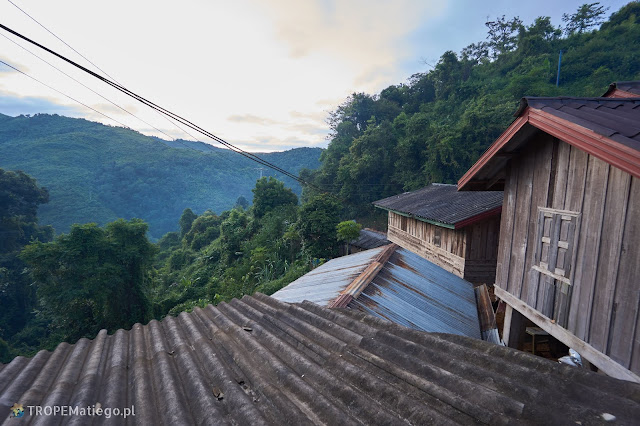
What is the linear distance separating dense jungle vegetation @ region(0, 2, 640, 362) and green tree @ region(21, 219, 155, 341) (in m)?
0.06

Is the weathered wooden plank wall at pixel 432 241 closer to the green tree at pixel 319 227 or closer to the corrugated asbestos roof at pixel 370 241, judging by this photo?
the corrugated asbestos roof at pixel 370 241

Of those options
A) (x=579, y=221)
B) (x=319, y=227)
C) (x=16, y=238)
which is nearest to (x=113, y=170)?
(x=16, y=238)

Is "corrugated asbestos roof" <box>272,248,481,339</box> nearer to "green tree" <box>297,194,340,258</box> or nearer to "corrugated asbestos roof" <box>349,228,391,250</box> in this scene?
"green tree" <box>297,194,340,258</box>

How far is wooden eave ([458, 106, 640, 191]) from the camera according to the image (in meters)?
2.65

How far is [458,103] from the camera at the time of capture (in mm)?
31219

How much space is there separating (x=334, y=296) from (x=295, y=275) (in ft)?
30.0

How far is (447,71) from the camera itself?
34688 millimetres

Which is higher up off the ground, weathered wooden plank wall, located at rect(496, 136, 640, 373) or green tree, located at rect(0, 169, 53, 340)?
weathered wooden plank wall, located at rect(496, 136, 640, 373)

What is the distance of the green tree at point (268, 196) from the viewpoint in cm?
2634

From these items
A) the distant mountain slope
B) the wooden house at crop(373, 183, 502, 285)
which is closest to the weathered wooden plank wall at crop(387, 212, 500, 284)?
the wooden house at crop(373, 183, 502, 285)

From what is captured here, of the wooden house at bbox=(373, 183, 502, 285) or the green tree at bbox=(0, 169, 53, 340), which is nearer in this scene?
the wooden house at bbox=(373, 183, 502, 285)

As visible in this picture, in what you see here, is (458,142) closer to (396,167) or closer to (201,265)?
(396,167)

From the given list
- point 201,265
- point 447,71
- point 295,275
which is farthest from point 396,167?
point 201,265

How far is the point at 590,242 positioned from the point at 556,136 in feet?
4.54
